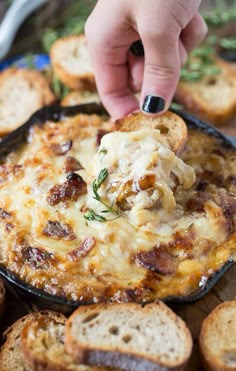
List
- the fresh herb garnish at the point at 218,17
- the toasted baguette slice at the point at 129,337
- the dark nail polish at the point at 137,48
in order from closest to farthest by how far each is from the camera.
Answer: the toasted baguette slice at the point at 129,337 < the dark nail polish at the point at 137,48 < the fresh herb garnish at the point at 218,17

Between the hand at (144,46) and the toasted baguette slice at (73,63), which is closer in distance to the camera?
the hand at (144,46)

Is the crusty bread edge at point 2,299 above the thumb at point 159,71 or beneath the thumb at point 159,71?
beneath

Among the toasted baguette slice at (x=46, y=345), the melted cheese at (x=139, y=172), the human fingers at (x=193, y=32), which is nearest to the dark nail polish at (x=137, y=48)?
the human fingers at (x=193, y=32)

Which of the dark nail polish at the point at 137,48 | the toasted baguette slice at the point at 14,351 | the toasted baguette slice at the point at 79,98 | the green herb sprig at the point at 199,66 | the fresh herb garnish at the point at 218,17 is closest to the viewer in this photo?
the toasted baguette slice at the point at 14,351

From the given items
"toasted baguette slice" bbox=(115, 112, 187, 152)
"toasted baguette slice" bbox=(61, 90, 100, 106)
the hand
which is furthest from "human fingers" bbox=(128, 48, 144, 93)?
"toasted baguette slice" bbox=(61, 90, 100, 106)

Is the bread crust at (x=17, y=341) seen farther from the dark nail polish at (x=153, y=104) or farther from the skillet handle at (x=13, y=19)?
the skillet handle at (x=13, y=19)

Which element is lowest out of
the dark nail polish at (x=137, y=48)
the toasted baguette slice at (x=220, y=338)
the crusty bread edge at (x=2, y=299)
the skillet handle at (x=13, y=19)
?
the toasted baguette slice at (x=220, y=338)
